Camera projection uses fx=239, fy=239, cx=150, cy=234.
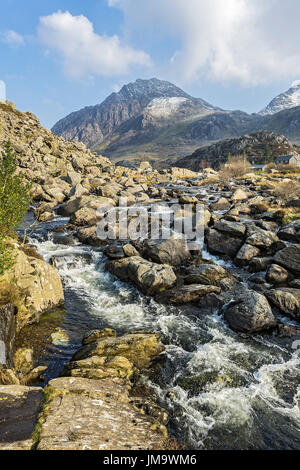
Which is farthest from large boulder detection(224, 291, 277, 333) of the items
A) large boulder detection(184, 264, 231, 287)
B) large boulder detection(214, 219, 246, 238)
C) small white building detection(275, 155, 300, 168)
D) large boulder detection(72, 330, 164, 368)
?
small white building detection(275, 155, 300, 168)

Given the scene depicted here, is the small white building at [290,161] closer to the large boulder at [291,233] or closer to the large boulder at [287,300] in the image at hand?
the large boulder at [291,233]

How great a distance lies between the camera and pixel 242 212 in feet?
109

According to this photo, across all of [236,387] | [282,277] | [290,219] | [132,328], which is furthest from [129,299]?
[290,219]

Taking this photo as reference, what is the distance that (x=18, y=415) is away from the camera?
20.0 feet

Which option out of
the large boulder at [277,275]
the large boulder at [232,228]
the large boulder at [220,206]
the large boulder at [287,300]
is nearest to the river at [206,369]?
the large boulder at [287,300]

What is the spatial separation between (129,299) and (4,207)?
9.09 metres

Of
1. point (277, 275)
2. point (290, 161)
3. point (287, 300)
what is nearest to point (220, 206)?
point (277, 275)

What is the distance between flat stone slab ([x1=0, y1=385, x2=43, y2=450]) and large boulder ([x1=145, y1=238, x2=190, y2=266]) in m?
12.8

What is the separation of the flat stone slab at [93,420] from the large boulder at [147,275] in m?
7.74

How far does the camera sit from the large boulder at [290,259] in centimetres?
1691

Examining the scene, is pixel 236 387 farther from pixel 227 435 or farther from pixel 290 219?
pixel 290 219

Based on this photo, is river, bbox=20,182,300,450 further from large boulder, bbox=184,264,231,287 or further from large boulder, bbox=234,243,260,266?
large boulder, bbox=234,243,260,266

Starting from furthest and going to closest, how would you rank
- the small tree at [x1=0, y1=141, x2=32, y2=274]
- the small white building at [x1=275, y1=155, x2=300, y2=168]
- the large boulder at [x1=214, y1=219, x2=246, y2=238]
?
the small white building at [x1=275, y1=155, x2=300, y2=168]
the large boulder at [x1=214, y1=219, x2=246, y2=238]
the small tree at [x1=0, y1=141, x2=32, y2=274]

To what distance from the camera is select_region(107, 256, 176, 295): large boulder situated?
15837 millimetres
